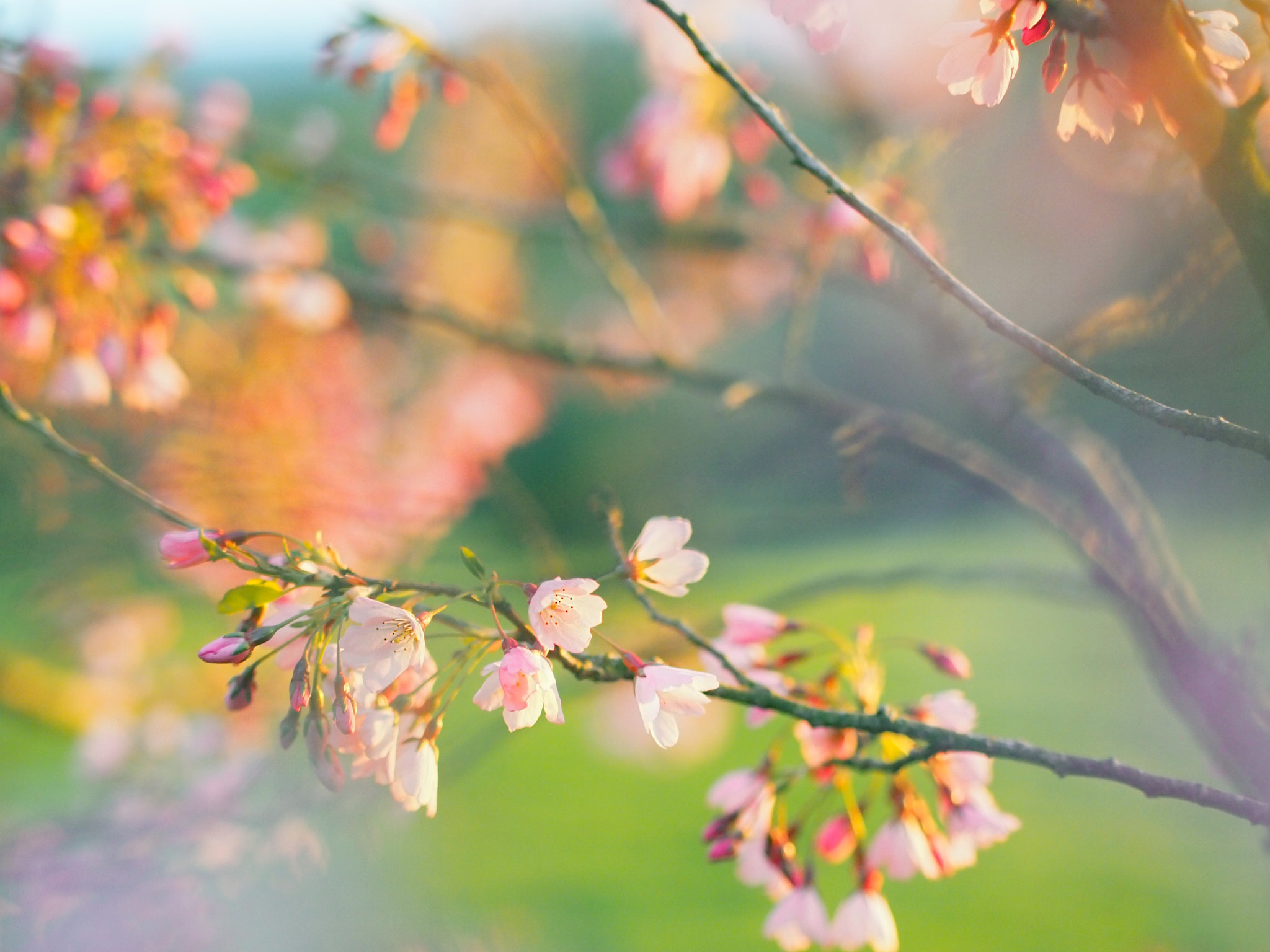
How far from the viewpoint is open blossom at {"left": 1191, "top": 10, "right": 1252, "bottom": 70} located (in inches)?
12.4

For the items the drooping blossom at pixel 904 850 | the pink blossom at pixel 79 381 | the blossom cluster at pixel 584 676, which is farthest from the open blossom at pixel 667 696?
the pink blossom at pixel 79 381

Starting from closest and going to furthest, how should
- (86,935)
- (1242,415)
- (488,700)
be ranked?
(488,700)
(1242,415)
(86,935)

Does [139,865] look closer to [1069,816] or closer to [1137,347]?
[1137,347]

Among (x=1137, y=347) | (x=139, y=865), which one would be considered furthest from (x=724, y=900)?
(x=1137, y=347)

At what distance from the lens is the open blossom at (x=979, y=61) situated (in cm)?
36

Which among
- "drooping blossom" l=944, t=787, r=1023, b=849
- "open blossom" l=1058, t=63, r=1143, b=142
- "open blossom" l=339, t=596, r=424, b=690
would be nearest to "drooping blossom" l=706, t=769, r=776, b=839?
"drooping blossom" l=944, t=787, r=1023, b=849

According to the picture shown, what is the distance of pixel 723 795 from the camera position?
0.49 meters

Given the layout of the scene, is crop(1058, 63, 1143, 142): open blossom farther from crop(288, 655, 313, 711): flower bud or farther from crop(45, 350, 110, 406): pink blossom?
crop(45, 350, 110, 406): pink blossom

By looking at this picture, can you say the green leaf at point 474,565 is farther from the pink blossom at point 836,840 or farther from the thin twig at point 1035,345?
the pink blossom at point 836,840

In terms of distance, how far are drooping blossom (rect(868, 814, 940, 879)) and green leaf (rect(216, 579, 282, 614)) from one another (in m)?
0.37

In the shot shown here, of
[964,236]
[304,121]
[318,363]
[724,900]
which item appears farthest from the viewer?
[318,363]

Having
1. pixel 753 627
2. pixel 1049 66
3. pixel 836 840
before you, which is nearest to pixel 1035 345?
pixel 1049 66

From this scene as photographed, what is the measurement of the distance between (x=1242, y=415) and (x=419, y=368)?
2.88 meters

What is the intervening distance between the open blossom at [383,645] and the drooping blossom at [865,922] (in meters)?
0.33
